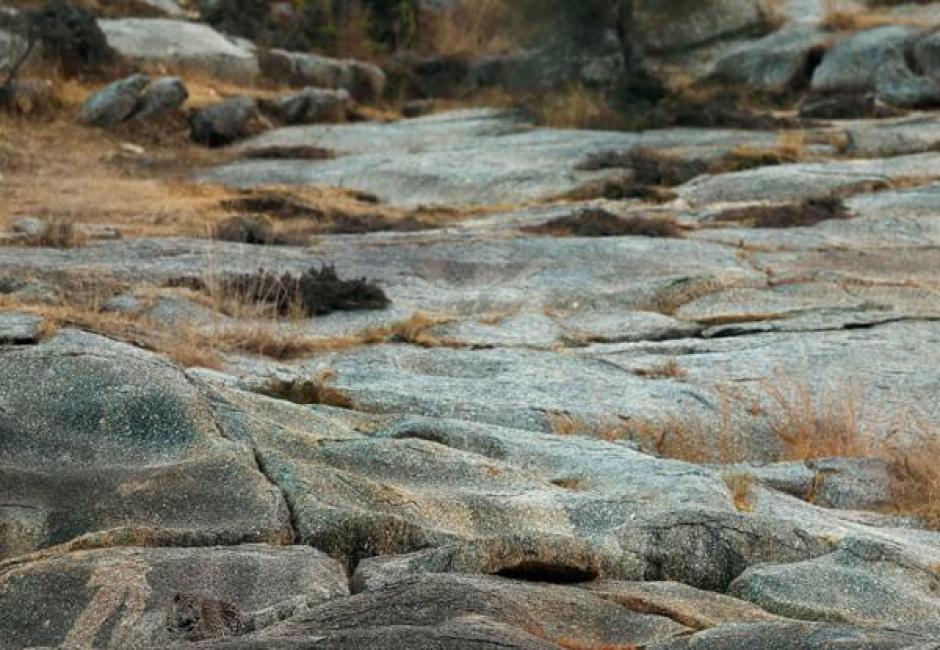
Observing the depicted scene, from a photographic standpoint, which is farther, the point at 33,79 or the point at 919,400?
the point at 33,79

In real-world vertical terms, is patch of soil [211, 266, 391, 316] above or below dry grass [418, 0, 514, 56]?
above

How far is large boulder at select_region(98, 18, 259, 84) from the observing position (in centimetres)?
2330

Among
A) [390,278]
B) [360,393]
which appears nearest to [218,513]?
[360,393]

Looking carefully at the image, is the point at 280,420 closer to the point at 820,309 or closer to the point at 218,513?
the point at 218,513

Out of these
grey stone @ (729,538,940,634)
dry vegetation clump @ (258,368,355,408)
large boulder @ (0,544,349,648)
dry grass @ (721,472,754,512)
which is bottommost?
dry vegetation clump @ (258,368,355,408)

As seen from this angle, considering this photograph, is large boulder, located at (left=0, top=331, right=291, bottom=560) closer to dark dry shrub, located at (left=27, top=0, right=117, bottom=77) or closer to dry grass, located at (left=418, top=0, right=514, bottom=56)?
dark dry shrub, located at (left=27, top=0, right=117, bottom=77)

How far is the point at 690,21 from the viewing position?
24812mm

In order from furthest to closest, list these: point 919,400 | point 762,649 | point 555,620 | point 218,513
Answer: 1. point 919,400
2. point 218,513
3. point 555,620
4. point 762,649

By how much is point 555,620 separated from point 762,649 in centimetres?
55

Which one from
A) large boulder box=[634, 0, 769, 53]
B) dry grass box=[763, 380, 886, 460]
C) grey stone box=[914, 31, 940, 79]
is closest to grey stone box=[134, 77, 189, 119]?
large boulder box=[634, 0, 769, 53]

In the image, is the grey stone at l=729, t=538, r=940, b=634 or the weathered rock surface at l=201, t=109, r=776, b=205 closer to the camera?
the grey stone at l=729, t=538, r=940, b=634

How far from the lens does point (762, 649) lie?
143 inches

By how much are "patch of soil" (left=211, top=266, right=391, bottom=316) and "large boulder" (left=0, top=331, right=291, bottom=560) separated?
4.42 metres

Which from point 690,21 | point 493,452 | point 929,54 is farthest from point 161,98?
point 493,452
